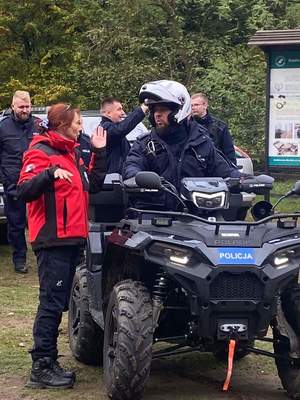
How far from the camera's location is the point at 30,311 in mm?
8039

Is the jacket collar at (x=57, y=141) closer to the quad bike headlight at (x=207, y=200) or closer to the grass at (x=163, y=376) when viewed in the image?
the quad bike headlight at (x=207, y=200)

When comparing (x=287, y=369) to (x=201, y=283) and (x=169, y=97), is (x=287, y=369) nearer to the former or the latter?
(x=201, y=283)

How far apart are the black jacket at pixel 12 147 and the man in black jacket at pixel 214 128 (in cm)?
185

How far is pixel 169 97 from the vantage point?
18.0 feet

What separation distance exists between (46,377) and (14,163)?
14.6ft

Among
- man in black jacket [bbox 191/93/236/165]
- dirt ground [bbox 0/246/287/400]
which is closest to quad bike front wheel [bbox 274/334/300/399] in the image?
dirt ground [bbox 0/246/287/400]

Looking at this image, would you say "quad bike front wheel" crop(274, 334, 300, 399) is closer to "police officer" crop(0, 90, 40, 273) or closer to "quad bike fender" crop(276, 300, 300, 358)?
"quad bike fender" crop(276, 300, 300, 358)

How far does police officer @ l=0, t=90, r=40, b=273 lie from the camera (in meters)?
9.83

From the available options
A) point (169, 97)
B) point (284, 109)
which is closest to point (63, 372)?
point (169, 97)

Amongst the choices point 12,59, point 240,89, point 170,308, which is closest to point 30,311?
point 170,308

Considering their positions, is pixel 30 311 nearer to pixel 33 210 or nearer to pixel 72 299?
pixel 72 299

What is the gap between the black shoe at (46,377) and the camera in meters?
5.68

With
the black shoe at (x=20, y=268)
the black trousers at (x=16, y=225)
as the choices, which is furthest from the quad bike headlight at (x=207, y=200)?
the black shoe at (x=20, y=268)

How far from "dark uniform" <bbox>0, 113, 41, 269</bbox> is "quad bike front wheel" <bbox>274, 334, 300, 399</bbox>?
4.89 metres
